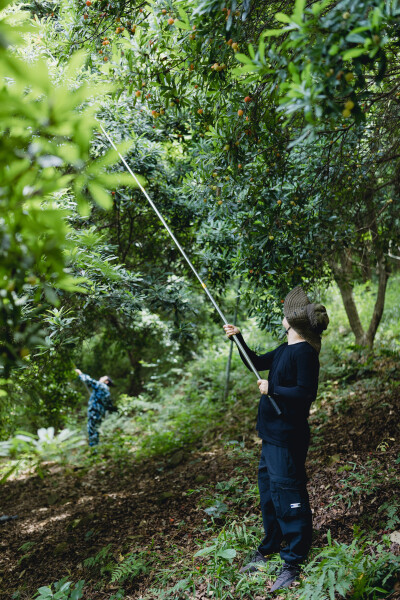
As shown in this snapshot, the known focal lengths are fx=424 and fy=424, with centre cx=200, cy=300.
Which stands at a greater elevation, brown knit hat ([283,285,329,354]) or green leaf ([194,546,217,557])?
brown knit hat ([283,285,329,354])

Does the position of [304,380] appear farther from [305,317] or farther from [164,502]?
[164,502]

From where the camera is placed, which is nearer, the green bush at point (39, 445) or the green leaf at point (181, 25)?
the green bush at point (39, 445)

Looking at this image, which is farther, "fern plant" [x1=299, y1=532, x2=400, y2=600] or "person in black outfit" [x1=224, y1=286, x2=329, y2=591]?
"person in black outfit" [x1=224, y1=286, x2=329, y2=591]

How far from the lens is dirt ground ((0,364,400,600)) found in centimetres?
353

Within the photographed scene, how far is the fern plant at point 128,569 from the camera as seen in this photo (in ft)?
11.0

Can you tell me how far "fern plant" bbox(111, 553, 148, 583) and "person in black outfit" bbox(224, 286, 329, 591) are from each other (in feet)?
2.98

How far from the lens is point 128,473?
19.7ft

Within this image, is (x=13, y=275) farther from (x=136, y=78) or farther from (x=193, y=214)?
(x=193, y=214)

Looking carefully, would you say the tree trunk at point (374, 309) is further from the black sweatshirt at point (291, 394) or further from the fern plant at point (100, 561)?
the fern plant at point (100, 561)

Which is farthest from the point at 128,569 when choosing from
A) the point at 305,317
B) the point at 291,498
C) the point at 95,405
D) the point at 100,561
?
the point at 95,405

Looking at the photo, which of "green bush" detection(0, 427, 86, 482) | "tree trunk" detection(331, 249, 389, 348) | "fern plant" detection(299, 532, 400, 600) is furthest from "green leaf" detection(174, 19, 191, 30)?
"tree trunk" detection(331, 249, 389, 348)

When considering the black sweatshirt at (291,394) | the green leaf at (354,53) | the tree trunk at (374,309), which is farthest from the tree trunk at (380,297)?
the green leaf at (354,53)

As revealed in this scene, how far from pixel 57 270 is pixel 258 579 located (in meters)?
2.65

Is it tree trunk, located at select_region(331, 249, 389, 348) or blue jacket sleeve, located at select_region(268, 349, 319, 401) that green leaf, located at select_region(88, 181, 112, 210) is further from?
tree trunk, located at select_region(331, 249, 389, 348)
